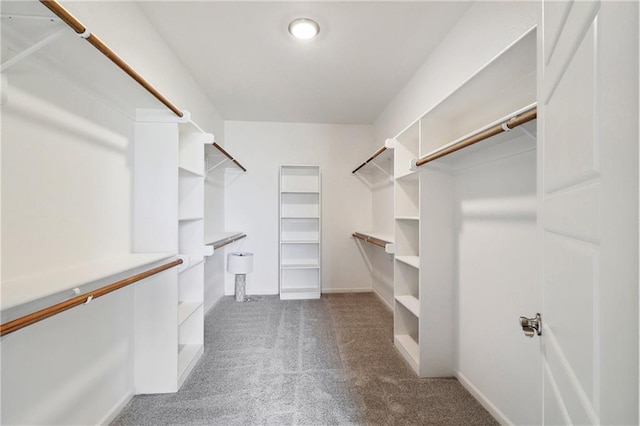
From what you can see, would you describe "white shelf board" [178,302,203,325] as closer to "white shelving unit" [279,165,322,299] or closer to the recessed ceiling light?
"white shelving unit" [279,165,322,299]

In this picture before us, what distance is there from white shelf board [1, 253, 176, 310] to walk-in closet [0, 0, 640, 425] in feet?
0.04

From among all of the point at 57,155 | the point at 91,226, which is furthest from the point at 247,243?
the point at 57,155

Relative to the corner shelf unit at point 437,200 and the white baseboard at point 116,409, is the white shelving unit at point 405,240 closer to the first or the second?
the corner shelf unit at point 437,200

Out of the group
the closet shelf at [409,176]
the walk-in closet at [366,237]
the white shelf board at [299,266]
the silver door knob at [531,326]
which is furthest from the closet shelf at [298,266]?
the silver door knob at [531,326]

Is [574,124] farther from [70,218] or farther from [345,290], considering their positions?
[345,290]

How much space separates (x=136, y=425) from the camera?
1536 millimetres

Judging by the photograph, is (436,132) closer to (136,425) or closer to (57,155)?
(57,155)

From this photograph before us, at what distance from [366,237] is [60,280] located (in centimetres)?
264

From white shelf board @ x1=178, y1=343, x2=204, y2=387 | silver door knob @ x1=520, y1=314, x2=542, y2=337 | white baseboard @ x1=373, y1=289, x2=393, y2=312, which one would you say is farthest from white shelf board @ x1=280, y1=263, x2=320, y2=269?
silver door knob @ x1=520, y1=314, x2=542, y2=337

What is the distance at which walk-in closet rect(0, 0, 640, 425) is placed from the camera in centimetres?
50

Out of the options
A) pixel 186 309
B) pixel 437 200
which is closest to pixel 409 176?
pixel 437 200

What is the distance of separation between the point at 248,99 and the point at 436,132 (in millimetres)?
2171

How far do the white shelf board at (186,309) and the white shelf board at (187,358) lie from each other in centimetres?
31

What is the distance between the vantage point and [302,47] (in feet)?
7.27
